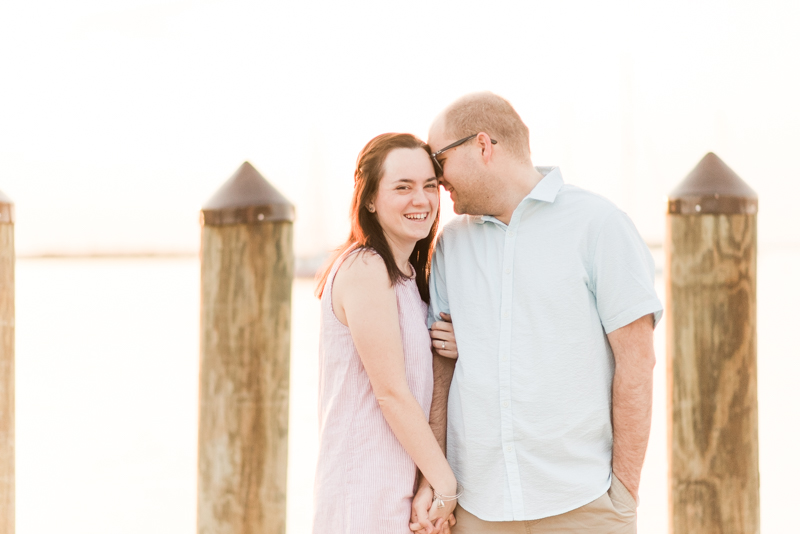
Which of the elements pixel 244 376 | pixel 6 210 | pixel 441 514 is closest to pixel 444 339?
pixel 441 514

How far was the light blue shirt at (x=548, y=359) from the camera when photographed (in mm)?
2105

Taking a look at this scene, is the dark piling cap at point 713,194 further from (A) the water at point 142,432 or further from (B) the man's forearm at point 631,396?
(A) the water at point 142,432

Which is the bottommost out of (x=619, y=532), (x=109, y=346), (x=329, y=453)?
(x=109, y=346)

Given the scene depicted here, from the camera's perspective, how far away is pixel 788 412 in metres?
8.23

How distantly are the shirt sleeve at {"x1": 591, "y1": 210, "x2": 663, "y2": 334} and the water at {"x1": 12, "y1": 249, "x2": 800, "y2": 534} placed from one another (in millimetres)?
3472

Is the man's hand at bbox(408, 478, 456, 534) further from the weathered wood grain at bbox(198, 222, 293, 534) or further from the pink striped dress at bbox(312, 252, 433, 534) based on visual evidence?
the weathered wood grain at bbox(198, 222, 293, 534)

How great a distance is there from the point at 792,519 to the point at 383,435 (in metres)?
4.22

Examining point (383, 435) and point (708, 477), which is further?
point (708, 477)

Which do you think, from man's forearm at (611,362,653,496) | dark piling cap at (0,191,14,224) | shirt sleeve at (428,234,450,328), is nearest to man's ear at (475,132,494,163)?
shirt sleeve at (428,234,450,328)

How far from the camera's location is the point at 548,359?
2.12 meters

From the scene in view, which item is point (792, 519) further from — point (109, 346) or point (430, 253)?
point (109, 346)

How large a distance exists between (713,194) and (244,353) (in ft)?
5.17

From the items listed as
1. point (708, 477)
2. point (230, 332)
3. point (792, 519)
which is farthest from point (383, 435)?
point (792, 519)

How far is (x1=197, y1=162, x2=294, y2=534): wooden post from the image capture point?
7.14 ft
